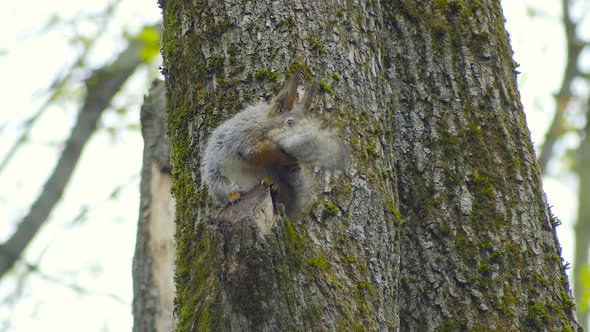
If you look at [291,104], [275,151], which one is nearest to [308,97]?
[291,104]

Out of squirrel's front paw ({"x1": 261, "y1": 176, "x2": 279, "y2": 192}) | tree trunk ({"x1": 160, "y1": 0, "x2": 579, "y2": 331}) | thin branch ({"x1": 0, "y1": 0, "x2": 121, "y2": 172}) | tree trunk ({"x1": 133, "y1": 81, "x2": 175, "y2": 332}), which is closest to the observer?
squirrel's front paw ({"x1": 261, "y1": 176, "x2": 279, "y2": 192})

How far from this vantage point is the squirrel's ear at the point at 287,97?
2.65 m

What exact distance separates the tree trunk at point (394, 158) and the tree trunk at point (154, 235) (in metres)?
2.45

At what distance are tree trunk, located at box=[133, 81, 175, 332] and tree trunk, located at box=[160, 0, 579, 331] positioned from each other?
245cm

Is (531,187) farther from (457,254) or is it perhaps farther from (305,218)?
(305,218)

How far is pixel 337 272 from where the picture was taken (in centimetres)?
241

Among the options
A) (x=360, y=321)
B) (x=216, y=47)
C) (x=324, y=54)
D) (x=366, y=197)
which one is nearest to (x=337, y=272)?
(x=360, y=321)

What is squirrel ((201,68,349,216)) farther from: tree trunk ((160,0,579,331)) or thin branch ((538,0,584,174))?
thin branch ((538,0,584,174))

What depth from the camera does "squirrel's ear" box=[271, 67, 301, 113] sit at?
2.65m

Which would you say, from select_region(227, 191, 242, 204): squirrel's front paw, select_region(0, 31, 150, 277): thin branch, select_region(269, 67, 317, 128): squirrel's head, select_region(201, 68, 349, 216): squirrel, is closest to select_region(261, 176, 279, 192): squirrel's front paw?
select_region(201, 68, 349, 216): squirrel

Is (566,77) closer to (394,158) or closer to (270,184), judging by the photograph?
(394,158)

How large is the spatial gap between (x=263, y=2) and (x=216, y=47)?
287 millimetres

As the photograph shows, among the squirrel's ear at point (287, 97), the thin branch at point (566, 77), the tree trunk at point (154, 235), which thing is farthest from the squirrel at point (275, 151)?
the thin branch at point (566, 77)

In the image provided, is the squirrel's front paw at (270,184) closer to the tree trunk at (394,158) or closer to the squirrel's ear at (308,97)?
the tree trunk at (394,158)
